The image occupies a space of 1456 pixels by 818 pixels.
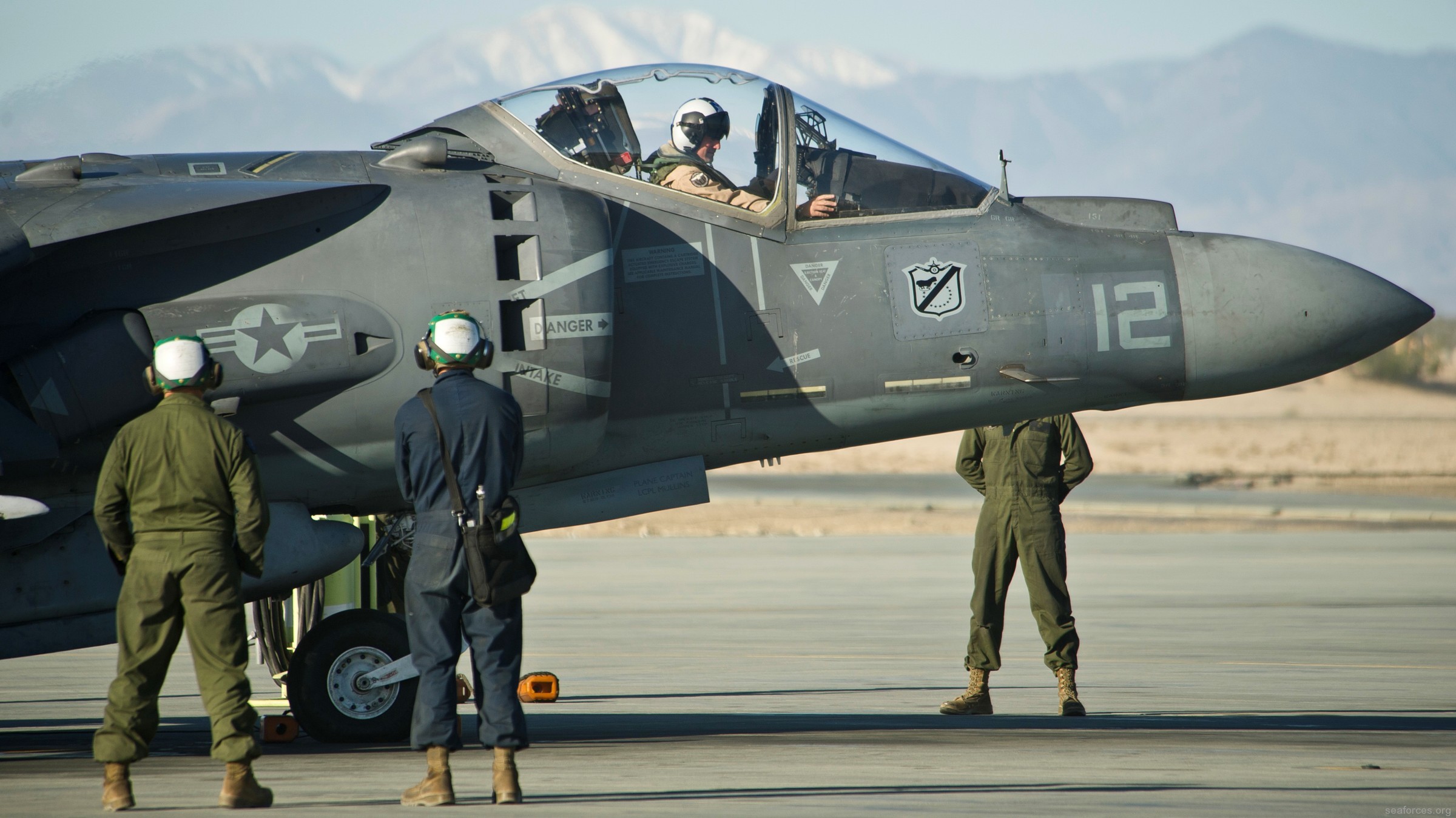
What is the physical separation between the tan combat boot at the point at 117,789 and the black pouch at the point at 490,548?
5.41 feet

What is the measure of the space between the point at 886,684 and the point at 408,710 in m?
4.54

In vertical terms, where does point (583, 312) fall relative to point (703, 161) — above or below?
below

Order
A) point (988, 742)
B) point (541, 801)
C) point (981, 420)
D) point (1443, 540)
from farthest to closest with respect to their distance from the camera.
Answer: point (1443, 540), point (981, 420), point (988, 742), point (541, 801)

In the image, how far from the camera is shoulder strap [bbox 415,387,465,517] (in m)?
6.25

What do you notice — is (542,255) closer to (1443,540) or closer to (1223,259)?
(1223,259)

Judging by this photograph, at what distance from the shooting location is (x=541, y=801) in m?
6.38

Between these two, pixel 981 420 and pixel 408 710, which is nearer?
pixel 408 710

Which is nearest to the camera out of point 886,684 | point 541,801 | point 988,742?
point 541,801

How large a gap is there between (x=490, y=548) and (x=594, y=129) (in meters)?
3.44

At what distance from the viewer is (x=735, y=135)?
8.83 metres

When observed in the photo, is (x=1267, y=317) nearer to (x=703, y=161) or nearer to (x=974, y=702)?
(x=974, y=702)

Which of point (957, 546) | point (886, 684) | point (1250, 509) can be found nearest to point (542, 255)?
point (886, 684)

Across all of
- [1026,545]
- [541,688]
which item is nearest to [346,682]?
[541,688]

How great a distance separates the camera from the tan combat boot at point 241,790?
243 inches
